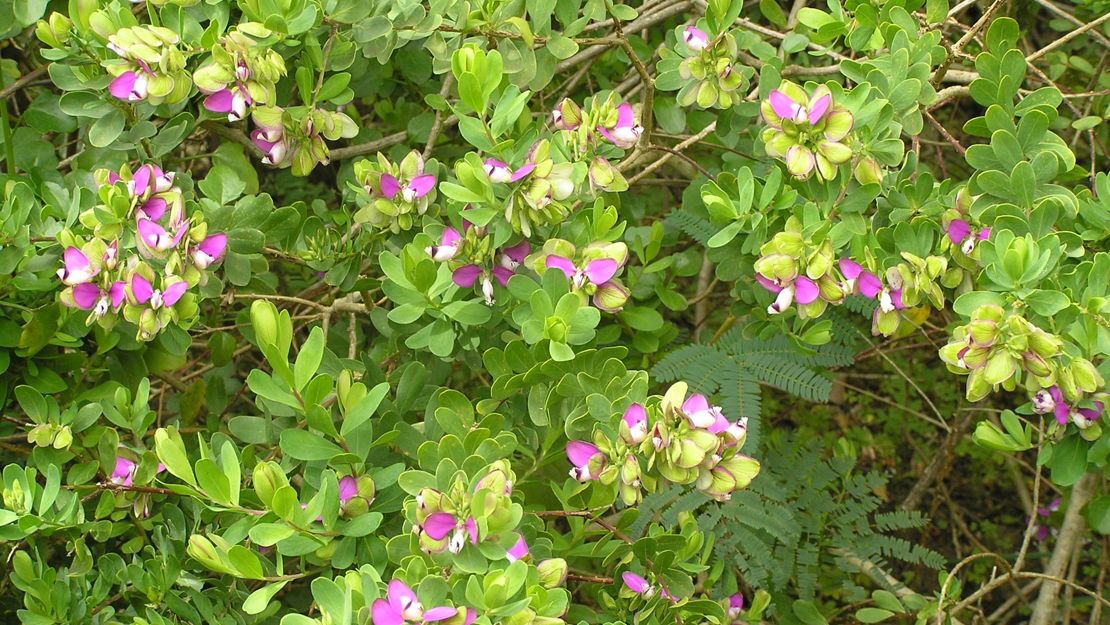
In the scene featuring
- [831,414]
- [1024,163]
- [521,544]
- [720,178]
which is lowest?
[831,414]

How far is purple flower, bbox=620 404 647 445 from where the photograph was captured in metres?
1.43

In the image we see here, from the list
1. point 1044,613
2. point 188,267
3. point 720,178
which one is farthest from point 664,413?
point 1044,613

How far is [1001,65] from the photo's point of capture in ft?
5.91

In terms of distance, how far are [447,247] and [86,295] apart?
547 millimetres

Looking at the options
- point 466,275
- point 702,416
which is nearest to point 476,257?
point 466,275

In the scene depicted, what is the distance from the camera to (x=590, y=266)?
1602 millimetres

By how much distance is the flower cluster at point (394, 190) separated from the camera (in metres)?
1.76

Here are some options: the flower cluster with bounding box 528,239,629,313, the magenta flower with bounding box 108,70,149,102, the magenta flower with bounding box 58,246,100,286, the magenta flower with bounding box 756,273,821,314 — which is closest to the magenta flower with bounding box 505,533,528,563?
the flower cluster with bounding box 528,239,629,313

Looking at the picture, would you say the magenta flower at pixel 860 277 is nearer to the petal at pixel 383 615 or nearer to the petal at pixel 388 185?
the petal at pixel 388 185

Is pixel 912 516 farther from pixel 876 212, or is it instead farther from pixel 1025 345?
pixel 1025 345

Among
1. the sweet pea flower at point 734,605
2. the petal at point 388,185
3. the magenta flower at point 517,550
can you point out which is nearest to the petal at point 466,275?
the petal at point 388,185

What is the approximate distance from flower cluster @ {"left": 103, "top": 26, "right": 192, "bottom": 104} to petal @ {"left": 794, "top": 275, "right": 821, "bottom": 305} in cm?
100

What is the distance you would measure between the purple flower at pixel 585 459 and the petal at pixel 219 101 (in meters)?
0.75

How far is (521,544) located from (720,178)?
831mm
